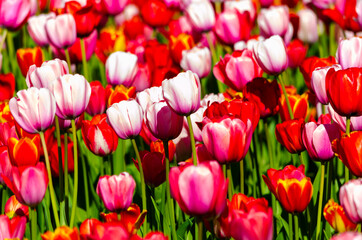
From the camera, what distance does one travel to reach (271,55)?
2061 mm

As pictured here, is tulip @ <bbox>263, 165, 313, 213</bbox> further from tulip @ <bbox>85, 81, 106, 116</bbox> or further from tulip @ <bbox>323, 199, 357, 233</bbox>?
tulip @ <bbox>85, 81, 106, 116</bbox>

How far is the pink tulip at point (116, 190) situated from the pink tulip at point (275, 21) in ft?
4.82

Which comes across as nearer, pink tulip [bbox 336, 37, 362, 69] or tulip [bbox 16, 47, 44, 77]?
pink tulip [bbox 336, 37, 362, 69]

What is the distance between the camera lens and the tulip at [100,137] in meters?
1.94

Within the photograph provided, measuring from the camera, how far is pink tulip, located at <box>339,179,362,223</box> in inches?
55.1

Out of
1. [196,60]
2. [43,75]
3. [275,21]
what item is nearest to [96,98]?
[43,75]

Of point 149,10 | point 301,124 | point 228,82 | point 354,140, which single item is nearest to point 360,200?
point 354,140

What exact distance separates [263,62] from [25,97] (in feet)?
2.74

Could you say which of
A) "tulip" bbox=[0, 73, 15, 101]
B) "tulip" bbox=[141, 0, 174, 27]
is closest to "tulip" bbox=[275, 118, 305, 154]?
"tulip" bbox=[0, 73, 15, 101]

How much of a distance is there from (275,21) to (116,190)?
4.97 feet

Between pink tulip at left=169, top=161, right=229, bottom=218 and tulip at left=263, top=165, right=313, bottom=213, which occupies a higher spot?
pink tulip at left=169, top=161, right=229, bottom=218

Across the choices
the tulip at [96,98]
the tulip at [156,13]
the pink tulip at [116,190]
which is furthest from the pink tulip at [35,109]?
the tulip at [156,13]

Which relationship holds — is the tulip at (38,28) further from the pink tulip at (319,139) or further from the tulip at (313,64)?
the pink tulip at (319,139)

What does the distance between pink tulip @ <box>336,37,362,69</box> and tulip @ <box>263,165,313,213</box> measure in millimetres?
566
